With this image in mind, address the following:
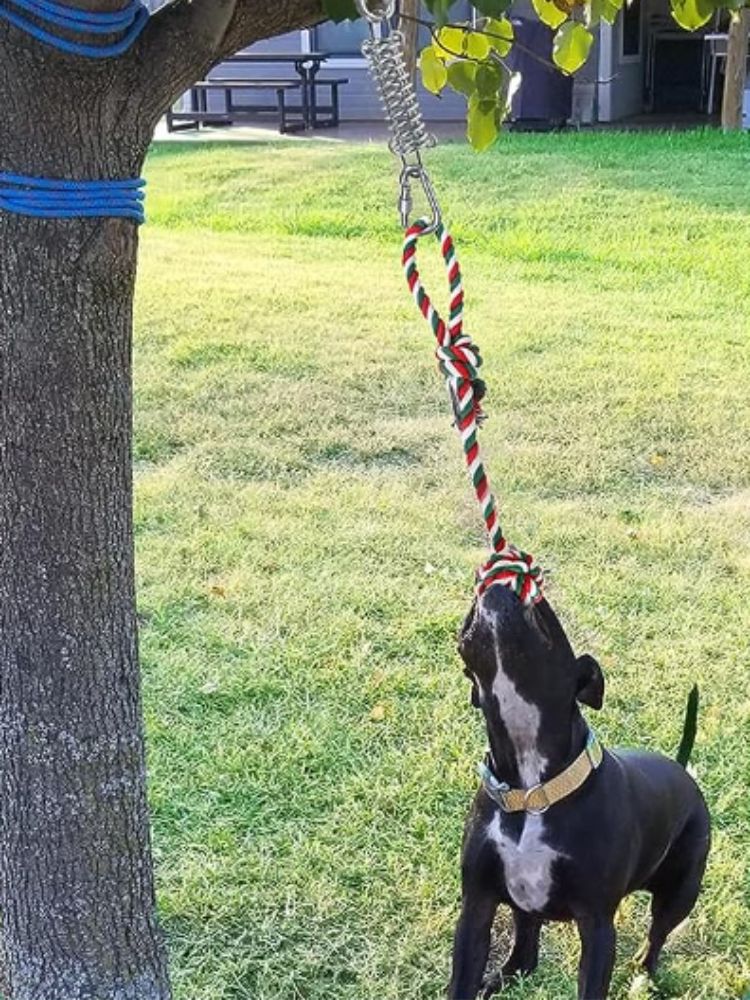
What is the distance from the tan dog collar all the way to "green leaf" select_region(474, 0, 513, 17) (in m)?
1.07

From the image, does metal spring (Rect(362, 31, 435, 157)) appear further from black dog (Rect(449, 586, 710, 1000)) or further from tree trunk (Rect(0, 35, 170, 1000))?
black dog (Rect(449, 586, 710, 1000))

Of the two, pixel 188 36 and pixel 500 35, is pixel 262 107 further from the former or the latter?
pixel 188 36

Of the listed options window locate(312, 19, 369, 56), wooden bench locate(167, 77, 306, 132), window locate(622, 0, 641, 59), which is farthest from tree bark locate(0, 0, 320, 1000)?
window locate(622, 0, 641, 59)

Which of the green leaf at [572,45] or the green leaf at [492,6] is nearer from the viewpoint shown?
the green leaf at [492,6]

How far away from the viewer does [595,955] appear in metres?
2.16

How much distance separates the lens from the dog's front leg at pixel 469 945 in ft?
7.22

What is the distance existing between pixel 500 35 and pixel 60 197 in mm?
1069

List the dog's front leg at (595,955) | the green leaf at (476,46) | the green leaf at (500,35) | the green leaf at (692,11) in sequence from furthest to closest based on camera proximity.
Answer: the green leaf at (476,46)
the green leaf at (500,35)
the green leaf at (692,11)
the dog's front leg at (595,955)

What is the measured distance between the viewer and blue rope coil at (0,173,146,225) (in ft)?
6.21

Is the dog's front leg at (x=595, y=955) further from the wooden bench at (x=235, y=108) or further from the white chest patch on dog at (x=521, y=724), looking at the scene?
the wooden bench at (x=235, y=108)

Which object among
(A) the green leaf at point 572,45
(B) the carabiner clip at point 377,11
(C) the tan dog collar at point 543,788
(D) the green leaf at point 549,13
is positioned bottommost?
(C) the tan dog collar at point 543,788

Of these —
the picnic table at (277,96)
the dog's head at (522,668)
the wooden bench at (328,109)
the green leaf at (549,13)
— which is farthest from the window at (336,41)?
the dog's head at (522,668)

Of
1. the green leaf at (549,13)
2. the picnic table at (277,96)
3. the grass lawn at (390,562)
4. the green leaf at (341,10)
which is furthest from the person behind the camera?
the picnic table at (277,96)

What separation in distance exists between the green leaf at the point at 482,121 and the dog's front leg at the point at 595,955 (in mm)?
1416
